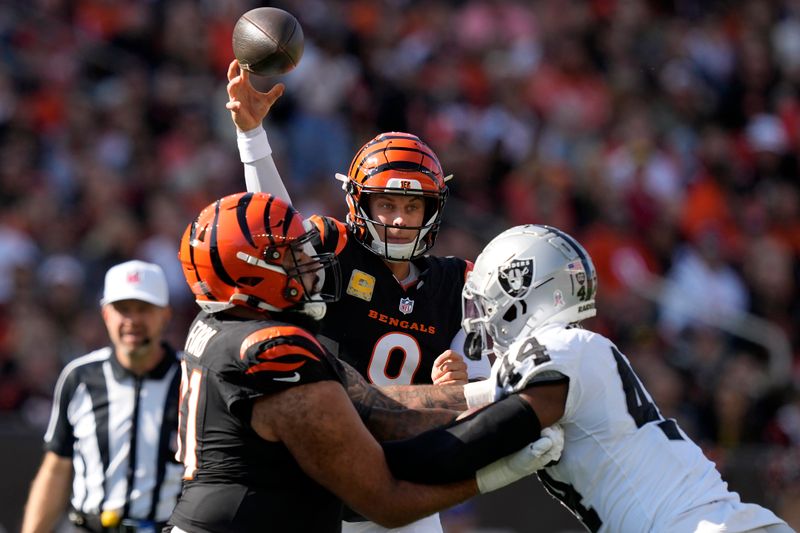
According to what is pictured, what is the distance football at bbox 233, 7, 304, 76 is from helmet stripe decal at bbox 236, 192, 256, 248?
1.44 metres

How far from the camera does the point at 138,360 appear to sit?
6.78 m

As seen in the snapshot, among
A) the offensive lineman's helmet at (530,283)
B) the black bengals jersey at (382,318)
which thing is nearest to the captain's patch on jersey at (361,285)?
the black bengals jersey at (382,318)

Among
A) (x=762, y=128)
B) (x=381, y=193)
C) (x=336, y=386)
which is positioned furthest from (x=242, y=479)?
(x=762, y=128)

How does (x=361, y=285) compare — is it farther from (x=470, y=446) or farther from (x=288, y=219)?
(x=470, y=446)

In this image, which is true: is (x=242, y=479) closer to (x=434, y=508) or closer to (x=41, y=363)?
(x=434, y=508)

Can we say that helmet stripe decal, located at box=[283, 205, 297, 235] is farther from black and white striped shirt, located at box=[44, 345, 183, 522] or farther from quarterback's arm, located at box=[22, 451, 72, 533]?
quarterback's arm, located at box=[22, 451, 72, 533]

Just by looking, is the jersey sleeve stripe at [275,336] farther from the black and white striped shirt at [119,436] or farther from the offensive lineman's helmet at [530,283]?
the black and white striped shirt at [119,436]

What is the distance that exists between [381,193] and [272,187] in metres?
0.53

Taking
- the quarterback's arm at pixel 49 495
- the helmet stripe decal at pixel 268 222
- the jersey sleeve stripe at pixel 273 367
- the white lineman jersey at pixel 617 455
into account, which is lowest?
the quarterback's arm at pixel 49 495

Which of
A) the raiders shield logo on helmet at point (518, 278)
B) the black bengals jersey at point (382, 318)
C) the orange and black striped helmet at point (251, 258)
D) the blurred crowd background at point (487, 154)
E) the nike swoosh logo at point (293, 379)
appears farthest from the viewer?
the blurred crowd background at point (487, 154)

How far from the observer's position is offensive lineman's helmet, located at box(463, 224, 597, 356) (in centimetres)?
414

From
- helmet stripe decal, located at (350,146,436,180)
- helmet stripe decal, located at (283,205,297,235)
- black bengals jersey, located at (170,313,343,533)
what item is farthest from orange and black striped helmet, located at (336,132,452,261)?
black bengals jersey, located at (170,313,343,533)

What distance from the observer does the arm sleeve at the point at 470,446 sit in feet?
12.7

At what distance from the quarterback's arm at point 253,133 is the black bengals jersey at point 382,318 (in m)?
0.34
